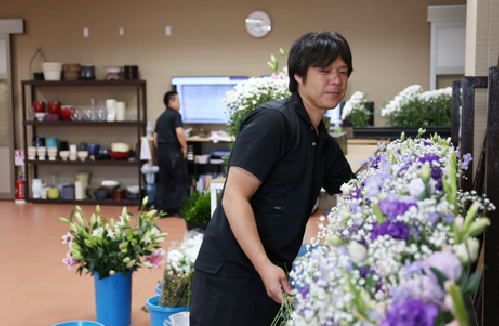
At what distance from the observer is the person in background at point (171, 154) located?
270 inches

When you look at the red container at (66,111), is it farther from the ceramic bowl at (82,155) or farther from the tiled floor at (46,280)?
the tiled floor at (46,280)

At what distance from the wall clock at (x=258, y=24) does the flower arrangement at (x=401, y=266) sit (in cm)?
721

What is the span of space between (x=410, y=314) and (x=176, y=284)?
2305 millimetres

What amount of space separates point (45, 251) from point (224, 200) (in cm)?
430

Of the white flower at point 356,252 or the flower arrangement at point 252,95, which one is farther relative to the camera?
the flower arrangement at point 252,95

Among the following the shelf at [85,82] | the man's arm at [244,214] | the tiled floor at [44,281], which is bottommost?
the tiled floor at [44,281]

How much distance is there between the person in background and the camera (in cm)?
685

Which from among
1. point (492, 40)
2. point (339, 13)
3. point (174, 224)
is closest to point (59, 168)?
point (174, 224)

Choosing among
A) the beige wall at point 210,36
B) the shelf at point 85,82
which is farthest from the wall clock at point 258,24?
the shelf at point 85,82

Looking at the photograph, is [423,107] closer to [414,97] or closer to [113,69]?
[414,97]

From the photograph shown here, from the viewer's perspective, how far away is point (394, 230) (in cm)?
84

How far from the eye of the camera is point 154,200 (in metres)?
7.41

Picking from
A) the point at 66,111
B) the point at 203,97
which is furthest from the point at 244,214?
the point at 66,111

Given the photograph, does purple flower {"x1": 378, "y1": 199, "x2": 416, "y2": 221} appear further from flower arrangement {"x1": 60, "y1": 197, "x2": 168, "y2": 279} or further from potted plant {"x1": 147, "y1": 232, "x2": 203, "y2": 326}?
flower arrangement {"x1": 60, "y1": 197, "x2": 168, "y2": 279}
